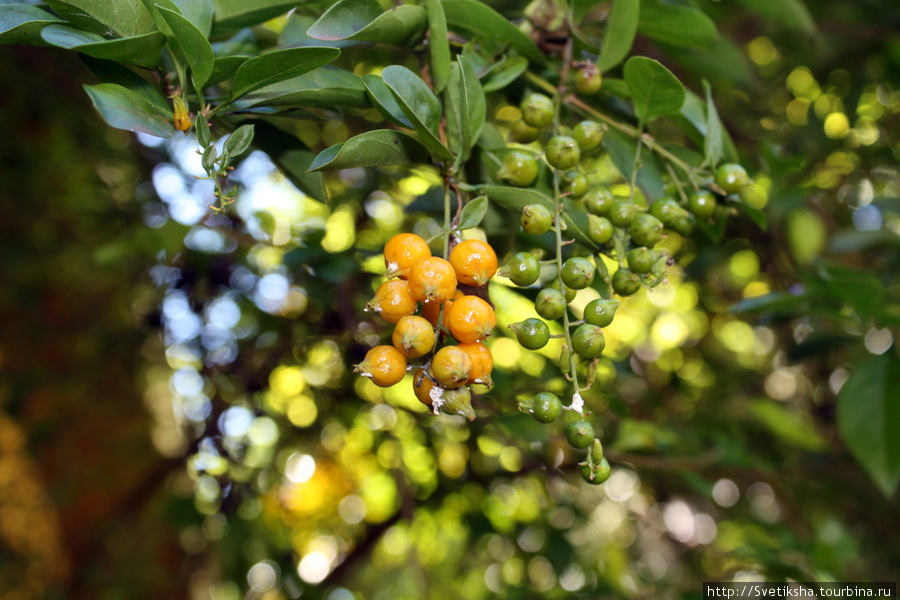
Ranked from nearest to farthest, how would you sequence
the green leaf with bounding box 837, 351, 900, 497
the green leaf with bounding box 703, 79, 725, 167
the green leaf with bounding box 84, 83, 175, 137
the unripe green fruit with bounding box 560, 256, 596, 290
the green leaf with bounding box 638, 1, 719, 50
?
the green leaf with bounding box 84, 83, 175, 137, the unripe green fruit with bounding box 560, 256, 596, 290, the green leaf with bounding box 703, 79, 725, 167, the green leaf with bounding box 638, 1, 719, 50, the green leaf with bounding box 837, 351, 900, 497

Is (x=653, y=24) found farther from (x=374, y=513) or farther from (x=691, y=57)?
(x=374, y=513)

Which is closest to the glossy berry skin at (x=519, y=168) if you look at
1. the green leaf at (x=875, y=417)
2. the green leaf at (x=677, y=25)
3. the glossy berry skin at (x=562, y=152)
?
the glossy berry skin at (x=562, y=152)

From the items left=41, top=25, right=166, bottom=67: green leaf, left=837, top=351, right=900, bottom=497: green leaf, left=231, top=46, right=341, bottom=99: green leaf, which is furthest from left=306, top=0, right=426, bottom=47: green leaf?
left=837, top=351, right=900, bottom=497: green leaf

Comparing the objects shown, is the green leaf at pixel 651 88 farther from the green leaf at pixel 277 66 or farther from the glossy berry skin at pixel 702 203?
the green leaf at pixel 277 66

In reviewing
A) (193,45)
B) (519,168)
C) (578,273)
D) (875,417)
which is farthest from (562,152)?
(875,417)

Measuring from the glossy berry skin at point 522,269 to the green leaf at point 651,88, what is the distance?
344 millimetres

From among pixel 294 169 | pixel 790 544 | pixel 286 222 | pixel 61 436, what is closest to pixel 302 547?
pixel 61 436

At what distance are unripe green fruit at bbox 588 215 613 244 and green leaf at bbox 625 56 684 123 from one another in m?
0.23

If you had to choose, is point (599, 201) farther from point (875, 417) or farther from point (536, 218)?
point (875, 417)

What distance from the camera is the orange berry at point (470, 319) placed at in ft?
2.14

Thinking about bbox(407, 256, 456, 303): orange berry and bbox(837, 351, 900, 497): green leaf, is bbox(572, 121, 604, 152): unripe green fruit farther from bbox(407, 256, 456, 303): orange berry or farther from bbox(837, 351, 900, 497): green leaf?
bbox(837, 351, 900, 497): green leaf

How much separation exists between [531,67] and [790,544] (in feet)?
5.47

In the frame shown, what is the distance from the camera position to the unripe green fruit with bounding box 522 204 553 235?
0.70 m

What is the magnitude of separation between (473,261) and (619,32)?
51cm
